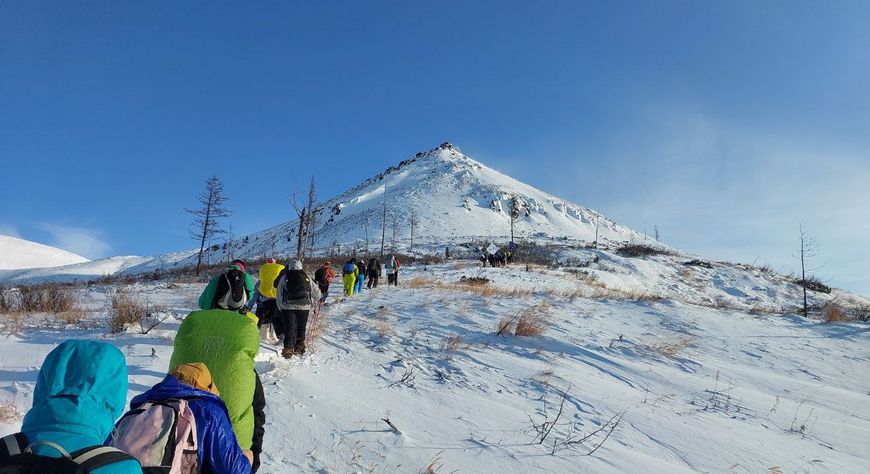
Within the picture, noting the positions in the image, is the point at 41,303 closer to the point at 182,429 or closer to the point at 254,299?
the point at 254,299

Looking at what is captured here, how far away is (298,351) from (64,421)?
206 inches

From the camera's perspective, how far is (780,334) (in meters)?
11.6

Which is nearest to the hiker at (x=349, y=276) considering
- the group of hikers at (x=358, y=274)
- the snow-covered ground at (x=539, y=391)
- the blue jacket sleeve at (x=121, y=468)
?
the group of hikers at (x=358, y=274)

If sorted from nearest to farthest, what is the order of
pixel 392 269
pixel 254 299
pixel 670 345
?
→ pixel 254 299 → pixel 670 345 → pixel 392 269

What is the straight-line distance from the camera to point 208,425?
1947 millimetres

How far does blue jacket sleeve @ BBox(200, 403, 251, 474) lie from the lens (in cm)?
193

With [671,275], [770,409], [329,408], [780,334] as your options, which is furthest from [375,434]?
[671,275]

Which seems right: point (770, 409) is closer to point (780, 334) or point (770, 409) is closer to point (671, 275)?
point (780, 334)

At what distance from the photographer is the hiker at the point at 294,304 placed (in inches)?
251

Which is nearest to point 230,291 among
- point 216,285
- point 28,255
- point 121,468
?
point 216,285

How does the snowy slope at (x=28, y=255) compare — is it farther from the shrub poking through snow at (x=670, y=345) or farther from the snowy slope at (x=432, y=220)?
the shrub poking through snow at (x=670, y=345)

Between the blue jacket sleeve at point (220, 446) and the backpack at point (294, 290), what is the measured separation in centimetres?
450

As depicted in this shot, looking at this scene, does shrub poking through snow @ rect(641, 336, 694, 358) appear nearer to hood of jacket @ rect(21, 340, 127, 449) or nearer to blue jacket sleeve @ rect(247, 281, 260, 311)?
blue jacket sleeve @ rect(247, 281, 260, 311)

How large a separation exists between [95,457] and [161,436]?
0.52 m
